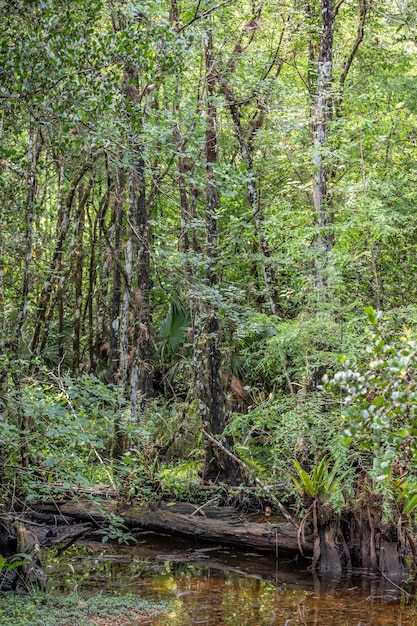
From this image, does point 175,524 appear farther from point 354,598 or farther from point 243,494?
point 354,598

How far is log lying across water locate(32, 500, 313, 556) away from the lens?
8875 millimetres

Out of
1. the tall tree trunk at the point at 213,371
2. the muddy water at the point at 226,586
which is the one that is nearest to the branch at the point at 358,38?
the tall tree trunk at the point at 213,371

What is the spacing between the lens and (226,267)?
46.9 feet

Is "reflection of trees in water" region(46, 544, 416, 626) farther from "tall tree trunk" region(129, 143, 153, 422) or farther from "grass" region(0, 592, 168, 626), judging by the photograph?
"tall tree trunk" region(129, 143, 153, 422)

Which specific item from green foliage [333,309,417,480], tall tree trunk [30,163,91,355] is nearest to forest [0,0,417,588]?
green foliage [333,309,417,480]

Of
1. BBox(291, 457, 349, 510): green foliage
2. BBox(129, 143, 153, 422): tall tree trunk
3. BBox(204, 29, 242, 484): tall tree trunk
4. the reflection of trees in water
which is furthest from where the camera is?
BBox(129, 143, 153, 422): tall tree trunk

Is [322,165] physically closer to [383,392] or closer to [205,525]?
[205,525]

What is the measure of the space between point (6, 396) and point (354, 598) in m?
4.07

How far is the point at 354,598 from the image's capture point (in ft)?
24.2

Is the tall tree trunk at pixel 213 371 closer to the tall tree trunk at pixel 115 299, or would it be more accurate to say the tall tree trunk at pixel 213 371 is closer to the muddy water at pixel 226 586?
the muddy water at pixel 226 586

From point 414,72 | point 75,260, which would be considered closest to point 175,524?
point 75,260

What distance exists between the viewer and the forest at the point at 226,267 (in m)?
5.97

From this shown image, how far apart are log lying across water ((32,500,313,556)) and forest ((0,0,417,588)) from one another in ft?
0.54

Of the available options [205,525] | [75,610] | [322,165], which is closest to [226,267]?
[322,165]
